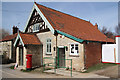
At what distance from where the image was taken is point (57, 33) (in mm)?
13234

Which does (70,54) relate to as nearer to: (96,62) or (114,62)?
(96,62)

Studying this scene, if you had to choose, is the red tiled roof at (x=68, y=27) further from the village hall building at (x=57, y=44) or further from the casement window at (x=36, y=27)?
the casement window at (x=36, y=27)

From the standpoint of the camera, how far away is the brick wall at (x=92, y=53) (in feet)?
38.0

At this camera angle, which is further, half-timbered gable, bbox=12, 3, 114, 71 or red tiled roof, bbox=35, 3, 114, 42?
red tiled roof, bbox=35, 3, 114, 42

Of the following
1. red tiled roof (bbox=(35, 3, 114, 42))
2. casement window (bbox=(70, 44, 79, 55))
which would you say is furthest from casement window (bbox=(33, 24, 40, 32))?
casement window (bbox=(70, 44, 79, 55))

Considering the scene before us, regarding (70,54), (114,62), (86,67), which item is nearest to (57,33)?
(70,54)

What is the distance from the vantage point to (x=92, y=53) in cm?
1254

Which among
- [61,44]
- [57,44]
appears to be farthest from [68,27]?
[61,44]

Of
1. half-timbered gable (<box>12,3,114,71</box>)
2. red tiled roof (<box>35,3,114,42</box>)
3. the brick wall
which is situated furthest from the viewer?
red tiled roof (<box>35,3,114,42</box>)

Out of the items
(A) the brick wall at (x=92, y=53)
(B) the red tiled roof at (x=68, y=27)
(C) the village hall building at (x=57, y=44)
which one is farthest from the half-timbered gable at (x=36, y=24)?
(A) the brick wall at (x=92, y=53)

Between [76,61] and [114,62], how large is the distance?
4.74 m

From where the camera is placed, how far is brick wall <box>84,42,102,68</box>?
38.0 ft

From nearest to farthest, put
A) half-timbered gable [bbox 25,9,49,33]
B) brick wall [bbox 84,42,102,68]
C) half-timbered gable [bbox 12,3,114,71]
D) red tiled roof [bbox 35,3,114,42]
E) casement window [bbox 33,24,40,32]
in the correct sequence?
half-timbered gable [bbox 12,3,114,71]
brick wall [bbox 84,42,102,68]
red tiled roof [bbox 35,3,114,42]
half-timbered gable [bbox 25,9,49,33]
casement window [bbox 33,24,40,32]

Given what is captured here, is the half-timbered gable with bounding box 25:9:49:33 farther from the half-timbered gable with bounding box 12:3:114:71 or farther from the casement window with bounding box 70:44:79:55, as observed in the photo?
the casement window with bounding box 70:44:79:55
